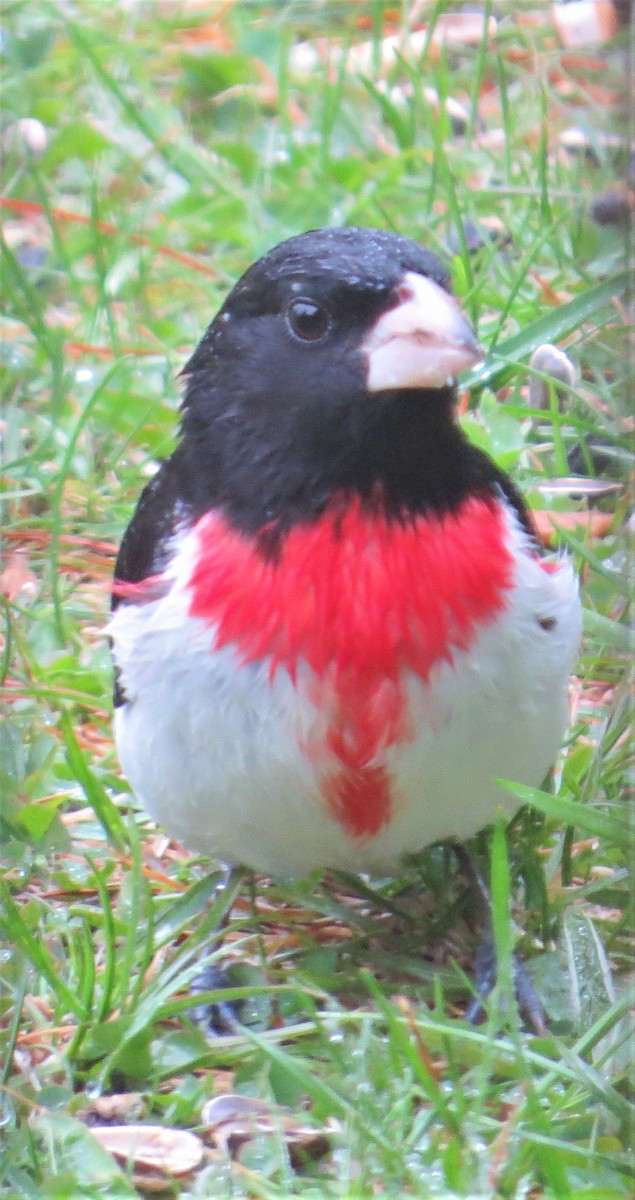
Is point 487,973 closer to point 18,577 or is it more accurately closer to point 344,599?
point 344,599

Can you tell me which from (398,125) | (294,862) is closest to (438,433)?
(294,862)

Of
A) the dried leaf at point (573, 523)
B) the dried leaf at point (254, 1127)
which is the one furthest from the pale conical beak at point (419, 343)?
the dried leaf at point (254, 1127)

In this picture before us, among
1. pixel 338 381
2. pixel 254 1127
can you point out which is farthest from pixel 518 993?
pixel 338 381

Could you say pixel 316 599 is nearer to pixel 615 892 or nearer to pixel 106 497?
pixel 615 892

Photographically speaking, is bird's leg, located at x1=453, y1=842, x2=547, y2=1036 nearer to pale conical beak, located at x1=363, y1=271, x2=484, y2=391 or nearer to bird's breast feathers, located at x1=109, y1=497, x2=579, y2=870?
bird's breast feathers, located at x1=109, y1=497, x2=579, y2=870

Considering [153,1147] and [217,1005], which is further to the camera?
[217,1005]

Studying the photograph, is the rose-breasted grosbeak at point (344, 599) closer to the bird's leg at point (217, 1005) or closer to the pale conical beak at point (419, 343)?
the pale conical beak at point (419, 343)

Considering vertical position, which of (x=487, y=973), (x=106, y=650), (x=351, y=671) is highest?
(x=351, y=671)
